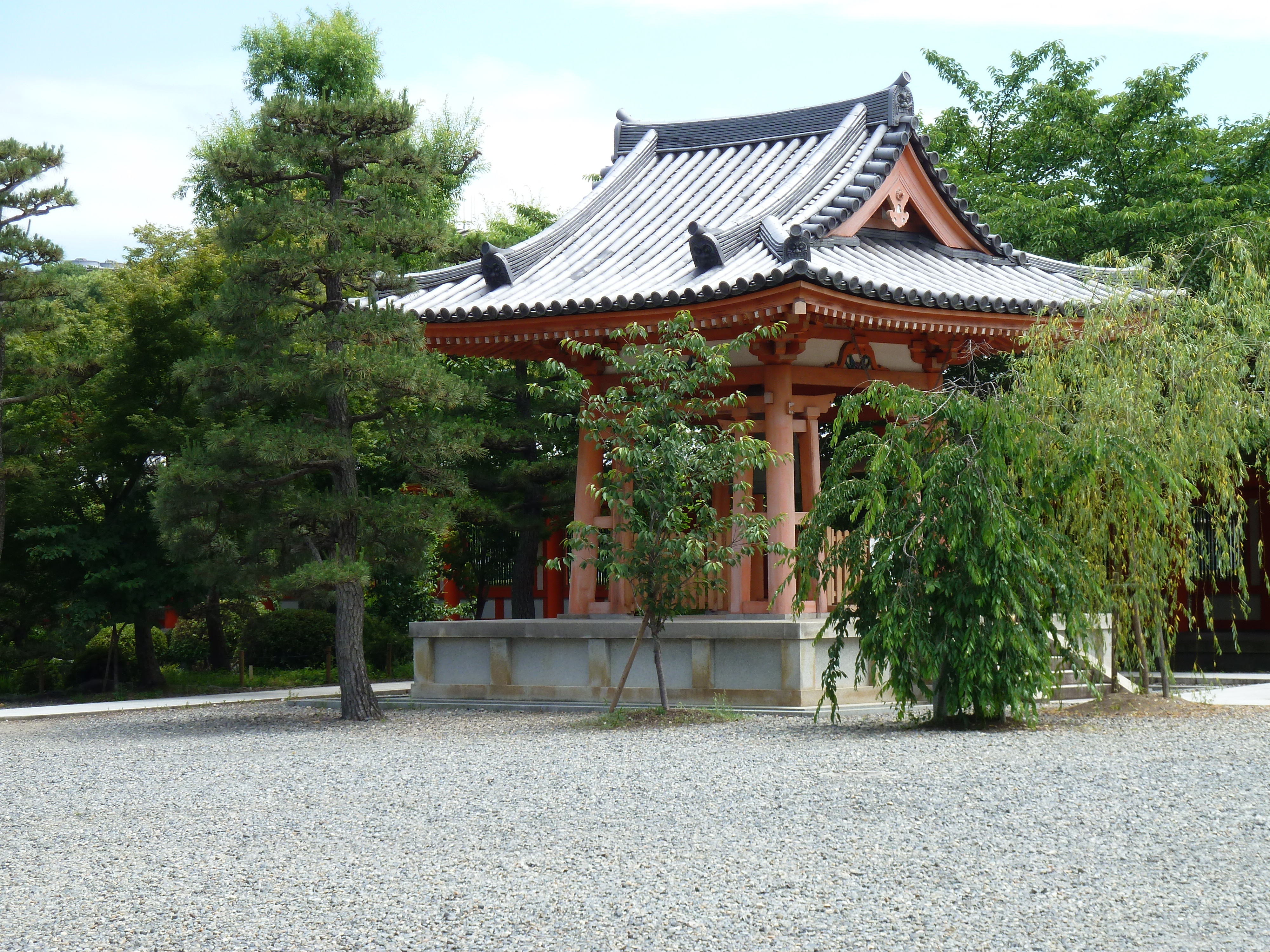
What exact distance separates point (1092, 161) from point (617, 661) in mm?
13680

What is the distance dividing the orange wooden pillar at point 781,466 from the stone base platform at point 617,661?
0.39 meters

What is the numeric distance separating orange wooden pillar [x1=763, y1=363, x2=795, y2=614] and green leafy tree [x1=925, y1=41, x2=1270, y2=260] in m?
8.54

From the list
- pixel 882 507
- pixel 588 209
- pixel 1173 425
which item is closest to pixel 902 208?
pixel 588 209

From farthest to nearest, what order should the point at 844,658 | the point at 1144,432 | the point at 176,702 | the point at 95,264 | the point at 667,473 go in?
the point at 95,264
the point at 176,702
the point at 844,658
the point at 667,473
the point at 1144,432

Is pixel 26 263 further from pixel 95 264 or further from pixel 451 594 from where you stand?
pixel 95 264

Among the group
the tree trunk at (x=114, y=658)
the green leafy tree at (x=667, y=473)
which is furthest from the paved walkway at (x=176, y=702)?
the green leafy tree at (x=667, y=473)

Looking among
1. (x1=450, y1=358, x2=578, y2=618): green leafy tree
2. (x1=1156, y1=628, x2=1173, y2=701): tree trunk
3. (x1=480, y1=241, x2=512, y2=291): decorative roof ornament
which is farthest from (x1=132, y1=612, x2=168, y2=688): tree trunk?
(x1=1156, y1=628, x2=1173, y2=701): tree trunk

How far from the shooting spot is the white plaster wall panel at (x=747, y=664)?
1067 cm

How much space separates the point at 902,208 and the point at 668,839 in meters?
8.96

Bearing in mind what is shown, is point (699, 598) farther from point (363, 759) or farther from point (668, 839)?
point (668, 839)

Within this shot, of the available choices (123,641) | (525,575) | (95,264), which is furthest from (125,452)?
(95,264)

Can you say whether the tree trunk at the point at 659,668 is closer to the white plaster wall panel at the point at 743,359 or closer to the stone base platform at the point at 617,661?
the stone base platform at the point at 617,661

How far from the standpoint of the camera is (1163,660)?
998cm

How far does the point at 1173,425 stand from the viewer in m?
9.45
